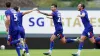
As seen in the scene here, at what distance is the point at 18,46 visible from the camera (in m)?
19.7

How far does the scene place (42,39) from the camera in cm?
2905

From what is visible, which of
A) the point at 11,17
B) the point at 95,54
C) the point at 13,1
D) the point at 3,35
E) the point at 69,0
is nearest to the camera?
the point at 11,17

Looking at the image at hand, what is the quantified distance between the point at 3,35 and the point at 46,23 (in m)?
2.40

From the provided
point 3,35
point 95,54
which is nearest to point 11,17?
point 95,54

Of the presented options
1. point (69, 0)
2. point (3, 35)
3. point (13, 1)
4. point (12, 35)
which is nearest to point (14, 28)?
point (12, 35)

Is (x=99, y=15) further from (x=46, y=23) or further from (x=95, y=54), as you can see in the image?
(x=95, y=54)

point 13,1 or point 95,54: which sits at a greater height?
point 13,1

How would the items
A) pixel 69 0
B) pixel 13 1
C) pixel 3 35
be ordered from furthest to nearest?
1. pixel 69 0
2. pixel 13 1
3. pixel 3 35

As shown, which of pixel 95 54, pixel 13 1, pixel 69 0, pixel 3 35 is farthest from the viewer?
pixel 69 0

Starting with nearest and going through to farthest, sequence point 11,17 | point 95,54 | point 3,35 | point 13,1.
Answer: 1. point 11,17
2. point 95,54
3. point 3,35
4. point 13,1

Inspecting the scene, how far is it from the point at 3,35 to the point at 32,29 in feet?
5.21

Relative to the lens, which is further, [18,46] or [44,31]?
[44,31]

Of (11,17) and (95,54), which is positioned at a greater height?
(11,17)

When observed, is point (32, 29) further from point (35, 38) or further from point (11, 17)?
point (11, 17)
